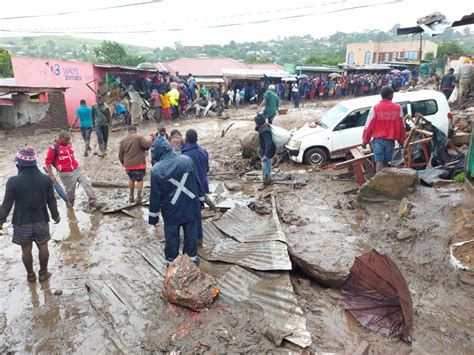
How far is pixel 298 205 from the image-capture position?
695 centimetres

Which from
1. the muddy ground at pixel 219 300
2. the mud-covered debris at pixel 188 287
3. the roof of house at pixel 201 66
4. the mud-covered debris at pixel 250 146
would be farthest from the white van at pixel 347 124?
the roof of house at pixel 201 66

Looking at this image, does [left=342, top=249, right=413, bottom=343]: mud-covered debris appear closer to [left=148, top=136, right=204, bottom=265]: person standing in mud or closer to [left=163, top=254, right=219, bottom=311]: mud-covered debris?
[left=163, top=254, right=219, bottom=311]: mud-covered debris

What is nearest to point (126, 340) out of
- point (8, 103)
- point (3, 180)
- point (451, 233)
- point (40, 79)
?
point (451, 233)

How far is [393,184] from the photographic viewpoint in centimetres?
614

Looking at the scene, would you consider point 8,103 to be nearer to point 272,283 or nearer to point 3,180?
point 3,180

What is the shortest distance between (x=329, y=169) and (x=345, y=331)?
5568 millimetres

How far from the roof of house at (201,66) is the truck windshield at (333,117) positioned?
1763 cm

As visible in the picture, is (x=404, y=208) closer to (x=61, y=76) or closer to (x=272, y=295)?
(x=272, y=295)

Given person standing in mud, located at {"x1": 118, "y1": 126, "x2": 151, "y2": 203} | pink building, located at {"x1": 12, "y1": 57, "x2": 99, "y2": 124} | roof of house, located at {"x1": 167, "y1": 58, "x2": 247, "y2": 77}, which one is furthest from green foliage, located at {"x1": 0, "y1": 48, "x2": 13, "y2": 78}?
person standing in mud, located at {"x1": 118, "y1": 126, "x2": 151, "y2": 203}

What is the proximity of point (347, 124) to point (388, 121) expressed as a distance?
8.02 ft

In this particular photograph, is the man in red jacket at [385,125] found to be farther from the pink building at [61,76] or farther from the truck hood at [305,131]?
the pink building at [61,76]

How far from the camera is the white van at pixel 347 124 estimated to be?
8.67 metres

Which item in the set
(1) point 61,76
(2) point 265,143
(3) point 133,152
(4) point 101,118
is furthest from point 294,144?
(1) point 61,76

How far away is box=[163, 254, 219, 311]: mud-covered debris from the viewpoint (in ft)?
12.3
